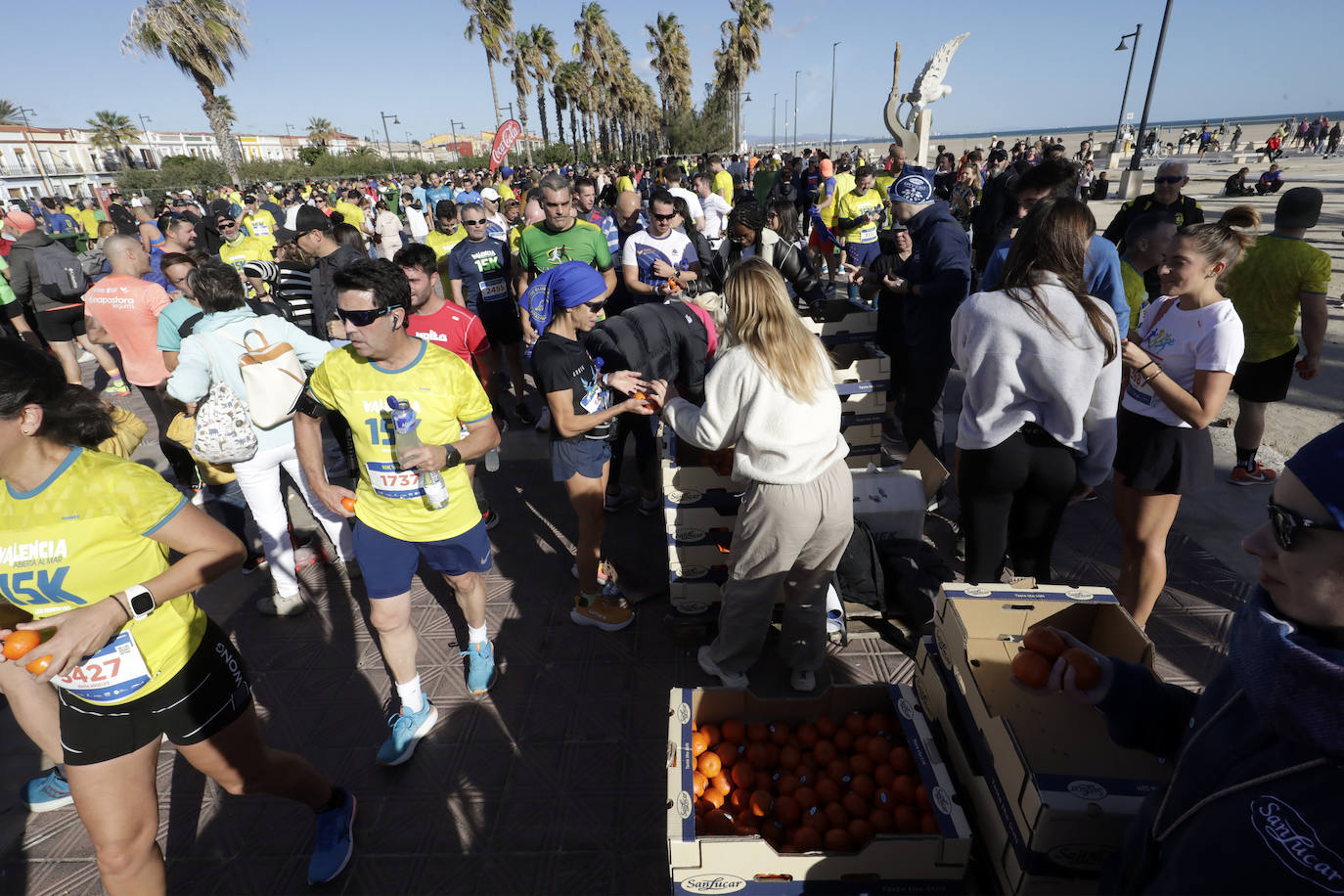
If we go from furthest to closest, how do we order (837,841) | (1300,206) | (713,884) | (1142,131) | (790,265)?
(1142,131) < (790,265) < (1300,206) < (837,841) < (713,884)

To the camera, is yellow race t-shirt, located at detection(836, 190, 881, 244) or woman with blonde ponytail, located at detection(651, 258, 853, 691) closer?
woman with blonde ponytail, located at detection(651, 258, 853, 691)

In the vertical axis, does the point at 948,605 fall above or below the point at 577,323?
below

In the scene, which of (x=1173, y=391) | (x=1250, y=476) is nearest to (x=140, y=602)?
(x=1173, y=391)

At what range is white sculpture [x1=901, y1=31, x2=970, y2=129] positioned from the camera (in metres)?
19.8

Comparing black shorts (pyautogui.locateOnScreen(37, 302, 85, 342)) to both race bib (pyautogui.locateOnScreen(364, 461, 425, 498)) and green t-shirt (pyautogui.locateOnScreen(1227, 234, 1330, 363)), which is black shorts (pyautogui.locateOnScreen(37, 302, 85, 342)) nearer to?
race bib (pyautogui.locateOnScreen(364, 461, 425, 498))

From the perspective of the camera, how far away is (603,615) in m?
3.96

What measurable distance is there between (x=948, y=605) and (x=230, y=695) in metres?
2.76

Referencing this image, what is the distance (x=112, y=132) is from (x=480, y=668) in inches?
3499

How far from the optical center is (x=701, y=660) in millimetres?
3514

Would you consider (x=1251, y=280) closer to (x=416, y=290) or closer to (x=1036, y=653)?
(x=1036, y=653)

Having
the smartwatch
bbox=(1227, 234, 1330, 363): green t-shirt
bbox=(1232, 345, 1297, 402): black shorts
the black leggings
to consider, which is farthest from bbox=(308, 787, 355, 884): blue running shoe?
Answer: bbox=(1232, 345, 1297, 402): black shorts

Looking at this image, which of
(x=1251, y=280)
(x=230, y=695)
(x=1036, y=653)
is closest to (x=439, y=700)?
(x=230, y=695)

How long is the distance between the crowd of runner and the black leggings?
0.01 meters

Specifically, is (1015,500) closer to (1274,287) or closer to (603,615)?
(603,615)
